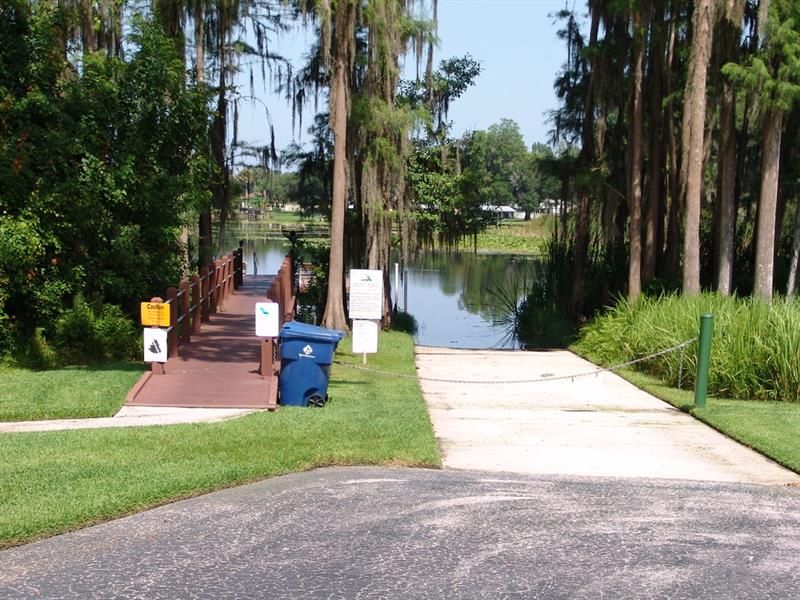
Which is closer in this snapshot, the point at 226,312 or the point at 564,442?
the point at 564,442

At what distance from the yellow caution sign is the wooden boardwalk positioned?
0.76m

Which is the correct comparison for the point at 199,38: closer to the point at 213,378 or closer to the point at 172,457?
the point at 213,378

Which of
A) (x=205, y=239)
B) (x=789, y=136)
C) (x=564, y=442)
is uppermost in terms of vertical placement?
(x=789, y=136)

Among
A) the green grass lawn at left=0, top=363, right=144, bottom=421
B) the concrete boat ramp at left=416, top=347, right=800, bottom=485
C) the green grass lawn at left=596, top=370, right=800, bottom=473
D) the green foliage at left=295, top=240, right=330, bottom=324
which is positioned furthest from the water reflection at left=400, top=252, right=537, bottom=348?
the green grass lawn at left=0, top=363, right=144, bottom=421

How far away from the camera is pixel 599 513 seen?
7066 mm

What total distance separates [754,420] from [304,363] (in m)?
5.43

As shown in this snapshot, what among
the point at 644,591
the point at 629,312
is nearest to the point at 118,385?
the point at 644,591

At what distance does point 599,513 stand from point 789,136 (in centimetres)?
2068

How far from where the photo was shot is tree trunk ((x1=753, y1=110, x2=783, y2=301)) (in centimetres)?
1977

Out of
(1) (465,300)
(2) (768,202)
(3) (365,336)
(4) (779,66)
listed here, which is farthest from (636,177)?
(1) (465,300)

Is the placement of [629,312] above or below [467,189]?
below

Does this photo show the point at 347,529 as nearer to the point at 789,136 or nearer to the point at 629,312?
the point at 629,312

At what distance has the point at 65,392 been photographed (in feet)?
38.0

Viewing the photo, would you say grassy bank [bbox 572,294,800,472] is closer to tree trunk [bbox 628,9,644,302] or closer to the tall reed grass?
the tall reed grass
